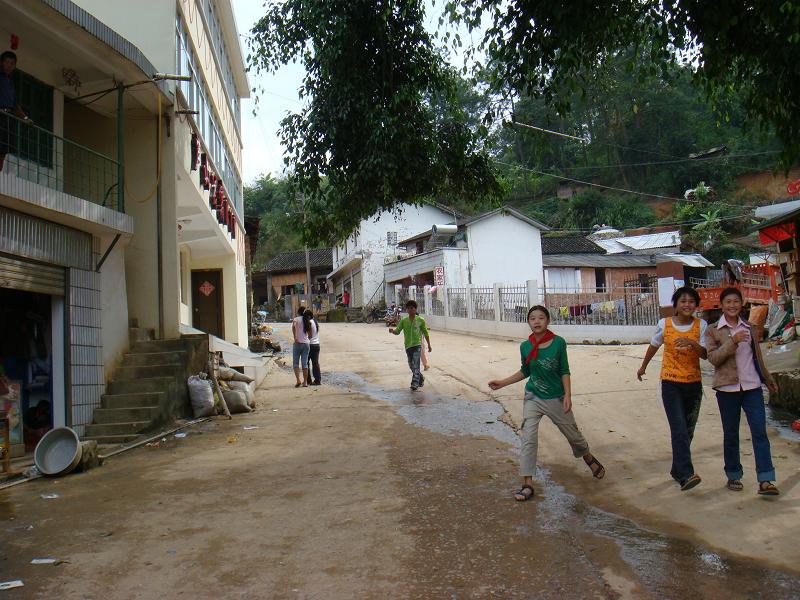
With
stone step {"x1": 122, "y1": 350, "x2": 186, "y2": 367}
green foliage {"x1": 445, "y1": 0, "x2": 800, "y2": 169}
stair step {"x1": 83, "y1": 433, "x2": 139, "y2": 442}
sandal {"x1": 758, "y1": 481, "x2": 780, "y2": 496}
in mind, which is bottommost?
sandal {"x1": 758, "y1": 481, "x2": 780, "y2": 496}

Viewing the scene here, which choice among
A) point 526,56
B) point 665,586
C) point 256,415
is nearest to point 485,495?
point 665,586

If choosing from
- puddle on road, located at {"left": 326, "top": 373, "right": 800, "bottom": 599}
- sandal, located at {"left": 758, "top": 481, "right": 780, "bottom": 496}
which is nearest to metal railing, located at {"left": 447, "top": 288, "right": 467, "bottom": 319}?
puddle on road, located at {"left": 326, "top": 373, "right": 800, "bottom": 599}

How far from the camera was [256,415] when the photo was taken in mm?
10672

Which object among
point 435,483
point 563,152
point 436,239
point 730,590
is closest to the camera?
point 730,590

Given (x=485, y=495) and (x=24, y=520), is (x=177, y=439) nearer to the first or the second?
(x=24, y=520)

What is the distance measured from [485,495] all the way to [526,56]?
414 centimetres

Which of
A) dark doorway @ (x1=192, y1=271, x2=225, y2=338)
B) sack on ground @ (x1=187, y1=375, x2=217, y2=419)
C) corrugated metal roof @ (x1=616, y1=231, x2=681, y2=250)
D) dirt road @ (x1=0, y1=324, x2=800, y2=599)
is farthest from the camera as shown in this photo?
corrugated metal roof @ (x1=616, y1=231, x2=681, y2=250)

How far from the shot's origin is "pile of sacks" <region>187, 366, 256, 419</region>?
405 inches

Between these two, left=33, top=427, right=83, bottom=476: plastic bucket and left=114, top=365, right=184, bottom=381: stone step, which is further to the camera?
left=114, top=365, right=184, bottom=381: stone step

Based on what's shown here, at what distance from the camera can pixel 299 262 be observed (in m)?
53.9

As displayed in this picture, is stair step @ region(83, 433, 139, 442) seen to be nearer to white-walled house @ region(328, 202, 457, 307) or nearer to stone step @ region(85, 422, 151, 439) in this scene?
stone step @ region(85, 422, 151, 439)

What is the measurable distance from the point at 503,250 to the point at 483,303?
42.2 feet

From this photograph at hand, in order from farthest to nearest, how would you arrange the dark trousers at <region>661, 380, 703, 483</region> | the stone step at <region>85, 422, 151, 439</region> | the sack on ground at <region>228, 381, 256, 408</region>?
1. the sack on ground at <region>228, 381, 256, 408</region>
2. the stone step at <region>85, 422, 151, 439</region>
3. the dark trousers at <region>661, 380, 703, 483</region>

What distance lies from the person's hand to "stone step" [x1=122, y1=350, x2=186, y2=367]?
743cm
